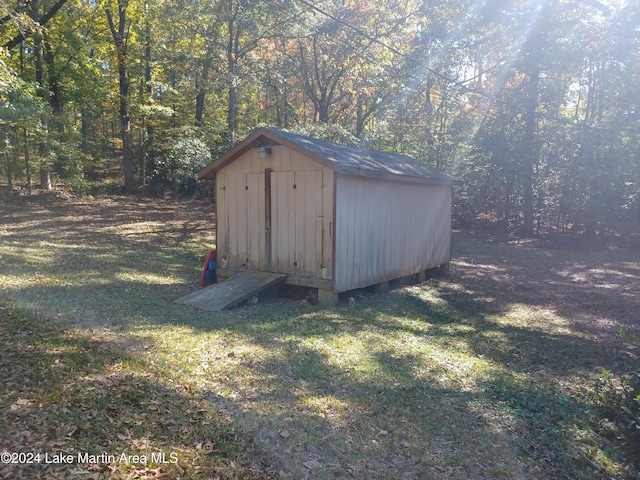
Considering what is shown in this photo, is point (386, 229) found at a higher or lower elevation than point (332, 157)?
lower

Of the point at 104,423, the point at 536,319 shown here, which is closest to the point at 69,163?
the point at 104,423

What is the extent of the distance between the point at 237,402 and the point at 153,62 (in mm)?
16538

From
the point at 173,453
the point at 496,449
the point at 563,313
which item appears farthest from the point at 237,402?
the point at 563,313

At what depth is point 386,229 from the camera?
312 inches

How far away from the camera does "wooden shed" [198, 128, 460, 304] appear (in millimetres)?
6777

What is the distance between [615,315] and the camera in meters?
7.10

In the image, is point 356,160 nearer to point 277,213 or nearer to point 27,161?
point 277,213

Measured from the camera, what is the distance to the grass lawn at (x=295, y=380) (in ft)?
9.40

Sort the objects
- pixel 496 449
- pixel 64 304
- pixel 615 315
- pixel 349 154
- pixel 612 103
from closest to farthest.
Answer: pixel 496 449
pixel 64 304
pixel 615 315
pixel 349 154
pixel 612 103

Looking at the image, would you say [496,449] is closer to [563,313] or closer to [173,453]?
[173,453]

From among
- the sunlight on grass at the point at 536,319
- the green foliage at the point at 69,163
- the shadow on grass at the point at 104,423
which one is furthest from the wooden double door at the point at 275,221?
the green foliage at the point at 69,163

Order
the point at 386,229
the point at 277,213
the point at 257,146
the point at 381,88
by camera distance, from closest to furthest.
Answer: the point at 277,213 → the point at 257,146 → the point at 386,229 → the point at 381,88

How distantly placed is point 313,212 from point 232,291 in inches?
65.7

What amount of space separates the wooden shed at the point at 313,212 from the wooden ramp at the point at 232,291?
0.83 ft
